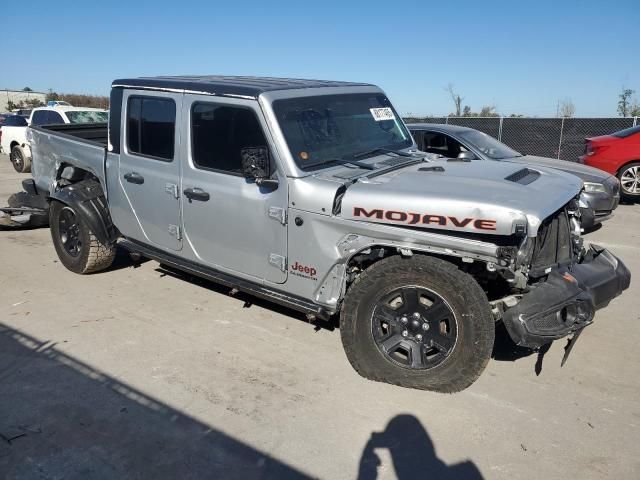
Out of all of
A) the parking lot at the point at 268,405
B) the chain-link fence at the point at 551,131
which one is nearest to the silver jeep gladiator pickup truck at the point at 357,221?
the parking lot at the point at 268,405

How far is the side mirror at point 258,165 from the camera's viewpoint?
11.9 feet

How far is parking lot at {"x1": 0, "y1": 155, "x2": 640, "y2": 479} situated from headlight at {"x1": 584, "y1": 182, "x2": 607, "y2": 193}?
10.7 feet

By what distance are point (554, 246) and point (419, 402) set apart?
4.85 feet

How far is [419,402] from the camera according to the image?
3.38m

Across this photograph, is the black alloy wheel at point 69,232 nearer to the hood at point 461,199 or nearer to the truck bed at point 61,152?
the truck bed at point 61,152

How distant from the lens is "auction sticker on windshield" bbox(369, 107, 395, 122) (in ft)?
15.3

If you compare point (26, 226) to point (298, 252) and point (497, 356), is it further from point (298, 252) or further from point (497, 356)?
point (497, 356)

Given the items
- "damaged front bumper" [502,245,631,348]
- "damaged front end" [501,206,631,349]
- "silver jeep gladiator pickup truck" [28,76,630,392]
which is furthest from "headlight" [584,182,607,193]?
"damaged front bumper" [502,245,631,348]

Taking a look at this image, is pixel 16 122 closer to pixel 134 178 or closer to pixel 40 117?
pixel 40 117

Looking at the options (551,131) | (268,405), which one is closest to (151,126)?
(268,405)

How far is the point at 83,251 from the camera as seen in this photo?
5.57 m

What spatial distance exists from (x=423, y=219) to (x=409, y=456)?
137 centimetres

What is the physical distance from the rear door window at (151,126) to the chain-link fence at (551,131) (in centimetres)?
1435

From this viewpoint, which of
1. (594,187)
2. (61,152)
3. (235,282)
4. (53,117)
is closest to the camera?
(235,282)
